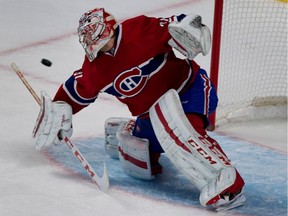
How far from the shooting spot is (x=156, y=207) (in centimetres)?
268

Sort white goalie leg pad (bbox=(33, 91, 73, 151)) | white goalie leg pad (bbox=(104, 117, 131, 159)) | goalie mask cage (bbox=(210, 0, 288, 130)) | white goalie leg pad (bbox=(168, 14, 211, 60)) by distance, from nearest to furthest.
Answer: white goalie leg pad (bbox=(168, 14, 211, 60))
white goalie leg pad (bbox=(33, 91, 73, 151))
white goalie leg pad (bbox=(104, 117, 131, 159))
goalie mask cage (bbox=(210, 0, 288, 130))

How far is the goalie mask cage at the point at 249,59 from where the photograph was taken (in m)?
3.43

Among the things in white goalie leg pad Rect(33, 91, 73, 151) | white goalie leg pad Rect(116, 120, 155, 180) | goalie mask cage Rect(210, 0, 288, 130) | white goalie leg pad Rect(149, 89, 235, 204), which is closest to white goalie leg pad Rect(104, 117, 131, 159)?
white goalie leg pad Rect(116, 120, 155, 180)

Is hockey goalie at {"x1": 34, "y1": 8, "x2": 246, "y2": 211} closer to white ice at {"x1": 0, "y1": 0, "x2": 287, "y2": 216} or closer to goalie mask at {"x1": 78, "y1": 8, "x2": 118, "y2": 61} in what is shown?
goalie mask at {"x1": 78, "y1": 8, "x2": 118, "y2": 61}

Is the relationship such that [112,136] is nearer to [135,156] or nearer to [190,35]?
[135,156]

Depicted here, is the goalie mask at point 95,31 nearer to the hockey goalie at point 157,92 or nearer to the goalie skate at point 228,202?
the hockey goalie at point 157,92

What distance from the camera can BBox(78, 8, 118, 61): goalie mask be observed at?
2.62 meters

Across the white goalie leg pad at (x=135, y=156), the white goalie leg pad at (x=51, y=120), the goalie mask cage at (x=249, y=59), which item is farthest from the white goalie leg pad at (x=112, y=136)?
the goalie mask cage at (x=249, y=59)

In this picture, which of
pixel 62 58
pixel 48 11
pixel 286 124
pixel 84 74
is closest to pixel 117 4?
pixel 48 11

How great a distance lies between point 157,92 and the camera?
108 inches

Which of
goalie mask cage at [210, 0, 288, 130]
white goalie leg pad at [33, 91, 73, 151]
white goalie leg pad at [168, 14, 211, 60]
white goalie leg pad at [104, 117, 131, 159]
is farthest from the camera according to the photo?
goalie mask cage at [210, 0, 288, 130]

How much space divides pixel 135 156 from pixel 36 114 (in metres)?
0.64

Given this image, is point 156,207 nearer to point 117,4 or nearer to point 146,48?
point 146,48

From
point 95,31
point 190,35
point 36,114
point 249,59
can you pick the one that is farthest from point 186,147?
point 249,59
